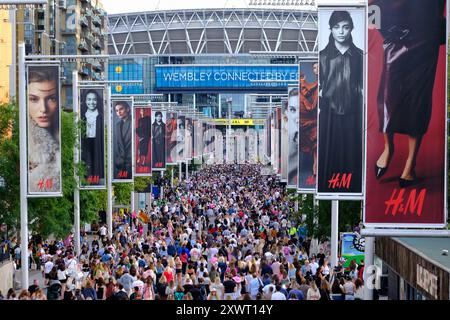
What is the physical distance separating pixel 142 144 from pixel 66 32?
5715 centimetres

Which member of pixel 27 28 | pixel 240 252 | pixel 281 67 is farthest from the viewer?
pixel 281 67

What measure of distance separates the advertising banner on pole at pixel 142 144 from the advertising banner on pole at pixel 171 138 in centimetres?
1688

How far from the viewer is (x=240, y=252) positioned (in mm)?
32281

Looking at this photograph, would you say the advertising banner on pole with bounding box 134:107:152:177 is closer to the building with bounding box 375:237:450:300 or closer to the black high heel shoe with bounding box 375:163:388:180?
the building with bounding box 375:237:450:300

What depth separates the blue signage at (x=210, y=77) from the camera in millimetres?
187750

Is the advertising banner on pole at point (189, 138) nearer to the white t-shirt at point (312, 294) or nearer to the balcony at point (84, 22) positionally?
the balcony at point (84, 22)

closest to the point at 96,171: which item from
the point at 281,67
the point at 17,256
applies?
the point at 17,256

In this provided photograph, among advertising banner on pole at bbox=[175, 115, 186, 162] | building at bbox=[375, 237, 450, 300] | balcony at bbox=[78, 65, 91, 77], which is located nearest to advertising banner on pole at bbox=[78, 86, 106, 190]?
building at bbox=[375, 237, 450, 300]

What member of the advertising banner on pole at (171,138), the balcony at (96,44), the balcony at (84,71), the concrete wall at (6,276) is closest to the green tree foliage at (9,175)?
the concrete wall at (6,276)

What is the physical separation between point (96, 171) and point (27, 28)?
5303cm

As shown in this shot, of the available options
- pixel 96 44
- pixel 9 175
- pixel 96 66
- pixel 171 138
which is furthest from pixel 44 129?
pixel 96 66

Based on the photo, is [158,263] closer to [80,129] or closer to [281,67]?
[80,129]

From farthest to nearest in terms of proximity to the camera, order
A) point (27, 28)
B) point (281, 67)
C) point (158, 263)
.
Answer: point (281, 67) → point (27, 28) → point (158, 263)
